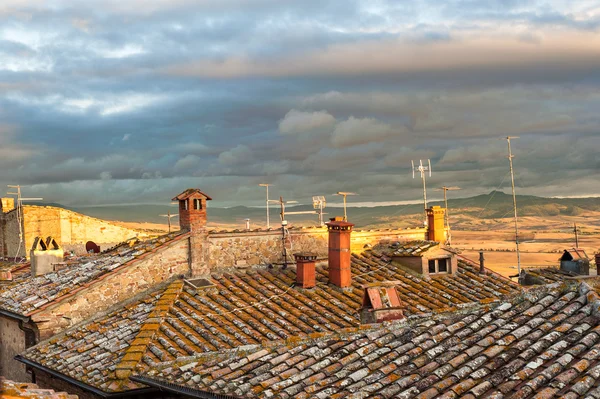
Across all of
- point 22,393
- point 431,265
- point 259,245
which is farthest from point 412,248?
point 22,393

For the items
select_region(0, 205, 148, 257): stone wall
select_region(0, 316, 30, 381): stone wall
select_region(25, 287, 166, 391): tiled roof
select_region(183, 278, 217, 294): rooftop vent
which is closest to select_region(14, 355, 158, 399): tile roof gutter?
select_region(25, 287, 166, 391): tiled roof

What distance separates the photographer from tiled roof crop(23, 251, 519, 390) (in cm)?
1614

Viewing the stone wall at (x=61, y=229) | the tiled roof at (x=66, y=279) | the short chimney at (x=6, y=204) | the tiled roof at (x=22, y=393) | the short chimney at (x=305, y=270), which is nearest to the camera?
the tiled roof at (x=22, y=393)

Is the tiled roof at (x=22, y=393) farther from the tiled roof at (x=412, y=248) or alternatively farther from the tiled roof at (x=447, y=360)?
→ the tiled roof at (x=412, y=248)

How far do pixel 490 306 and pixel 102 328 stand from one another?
11081mm

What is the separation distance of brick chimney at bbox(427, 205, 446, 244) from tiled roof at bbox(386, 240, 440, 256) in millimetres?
2285

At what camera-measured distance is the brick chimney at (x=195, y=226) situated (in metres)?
21.2

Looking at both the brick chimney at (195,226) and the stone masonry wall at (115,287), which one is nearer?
the stone masonry wall at (115,287)

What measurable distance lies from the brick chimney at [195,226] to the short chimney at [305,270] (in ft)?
9.48

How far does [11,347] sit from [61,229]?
54.4 ft

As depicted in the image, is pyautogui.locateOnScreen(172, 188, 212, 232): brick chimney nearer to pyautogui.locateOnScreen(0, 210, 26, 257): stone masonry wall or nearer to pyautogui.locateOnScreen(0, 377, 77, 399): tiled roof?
pyautogui.locateOnScreen(0, 377, 77, 399): tiled roof

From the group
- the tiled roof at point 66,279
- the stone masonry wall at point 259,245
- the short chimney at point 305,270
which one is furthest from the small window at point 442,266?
the tiled roof at point 66,279

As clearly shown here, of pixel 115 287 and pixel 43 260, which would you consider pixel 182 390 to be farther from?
pixel 43 260

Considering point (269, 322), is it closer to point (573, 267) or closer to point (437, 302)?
point (437, 302)
